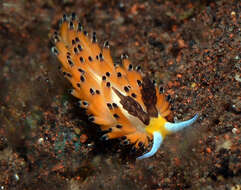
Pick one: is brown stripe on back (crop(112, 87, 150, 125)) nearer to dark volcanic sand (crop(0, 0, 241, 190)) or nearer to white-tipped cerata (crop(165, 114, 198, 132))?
white-tipped cerata (crop(165, 114, 198, 132))

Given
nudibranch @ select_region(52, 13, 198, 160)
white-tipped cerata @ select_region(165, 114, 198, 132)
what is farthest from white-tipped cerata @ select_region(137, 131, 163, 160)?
white-tipped cerata @ select_region(165, 114, 198, 132)

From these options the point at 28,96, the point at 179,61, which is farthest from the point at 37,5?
the point at 179,61

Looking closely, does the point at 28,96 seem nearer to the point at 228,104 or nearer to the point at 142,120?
the point at 142,120

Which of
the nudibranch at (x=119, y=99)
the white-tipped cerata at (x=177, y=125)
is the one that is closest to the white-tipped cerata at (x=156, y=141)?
the nudibranch at (x=119, y=99)

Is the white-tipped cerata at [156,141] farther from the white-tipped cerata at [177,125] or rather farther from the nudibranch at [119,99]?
the white-tipped cerata at [177,125]

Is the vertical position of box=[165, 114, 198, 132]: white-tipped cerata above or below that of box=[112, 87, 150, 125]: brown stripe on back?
below

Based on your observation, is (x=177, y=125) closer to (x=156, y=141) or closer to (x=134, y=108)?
(x=156, y=141)

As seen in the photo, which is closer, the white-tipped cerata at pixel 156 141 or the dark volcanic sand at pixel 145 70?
the white-tipped cerata at pixel 156 141

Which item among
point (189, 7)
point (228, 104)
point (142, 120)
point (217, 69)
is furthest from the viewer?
point (189, 7)

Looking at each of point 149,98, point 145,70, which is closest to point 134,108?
point 149,98
